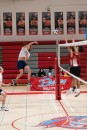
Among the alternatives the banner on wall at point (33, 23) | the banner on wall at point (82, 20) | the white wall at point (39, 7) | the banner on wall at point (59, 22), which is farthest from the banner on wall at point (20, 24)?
the banner on wall at point (82, 20)

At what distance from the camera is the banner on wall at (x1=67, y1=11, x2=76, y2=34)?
19078mm

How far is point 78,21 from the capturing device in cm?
1916

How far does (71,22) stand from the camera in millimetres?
19109

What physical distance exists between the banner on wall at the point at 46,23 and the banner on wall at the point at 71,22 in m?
1.06

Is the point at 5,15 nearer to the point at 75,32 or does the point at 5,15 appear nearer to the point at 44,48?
the point at 44,48

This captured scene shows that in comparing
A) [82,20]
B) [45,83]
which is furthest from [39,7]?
[45,83]

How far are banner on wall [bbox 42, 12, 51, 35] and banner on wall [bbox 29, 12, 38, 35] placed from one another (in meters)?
0.39

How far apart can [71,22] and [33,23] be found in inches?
83.6

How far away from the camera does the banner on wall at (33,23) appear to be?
19016mm

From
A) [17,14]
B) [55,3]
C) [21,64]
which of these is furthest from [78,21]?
[21,64]

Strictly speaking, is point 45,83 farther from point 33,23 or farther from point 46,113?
point 46,113

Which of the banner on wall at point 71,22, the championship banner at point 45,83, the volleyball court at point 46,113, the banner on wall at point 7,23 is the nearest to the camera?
the volleyball court at point 46,113

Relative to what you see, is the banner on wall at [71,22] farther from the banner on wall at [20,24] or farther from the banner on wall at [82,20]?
the banner on wall at [20,24]

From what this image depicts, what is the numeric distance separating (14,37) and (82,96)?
781 cm
